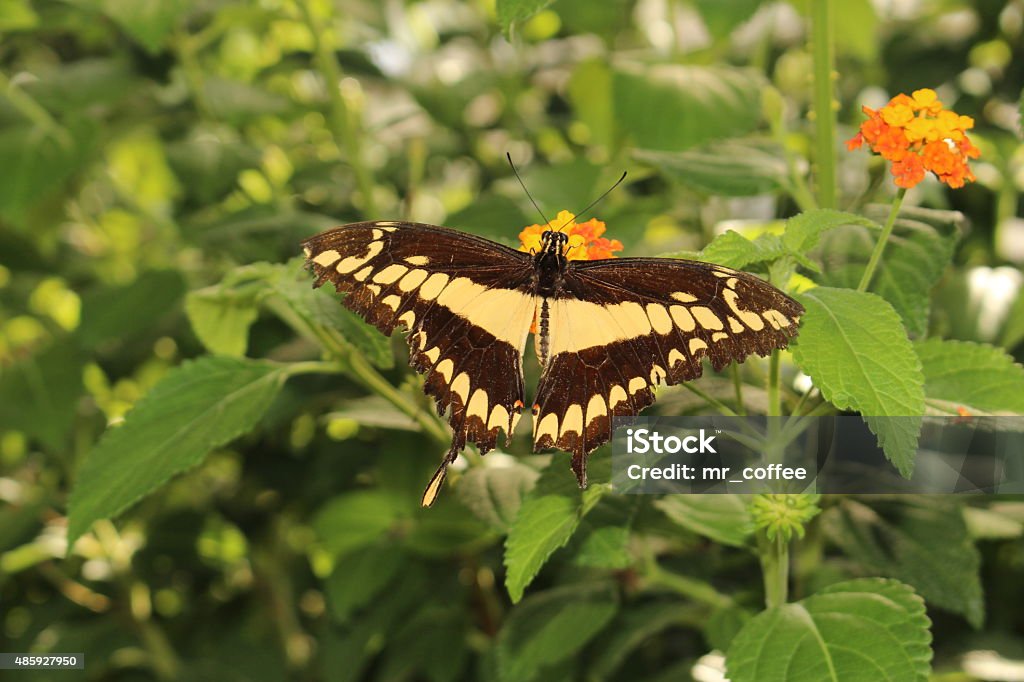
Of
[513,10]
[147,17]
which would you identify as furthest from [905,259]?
[147,17]

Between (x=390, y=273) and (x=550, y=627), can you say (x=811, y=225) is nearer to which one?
(x=390, y=273)

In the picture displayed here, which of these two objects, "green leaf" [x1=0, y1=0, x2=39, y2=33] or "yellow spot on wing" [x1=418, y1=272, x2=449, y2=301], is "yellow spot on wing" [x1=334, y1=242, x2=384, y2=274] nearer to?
"yellow spot on wing" [x1=418, y1=272, x2=449, y2=301]

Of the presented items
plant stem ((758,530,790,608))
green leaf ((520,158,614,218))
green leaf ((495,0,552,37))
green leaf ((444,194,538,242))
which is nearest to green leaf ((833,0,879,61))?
green leaf ((520,158,614,218))

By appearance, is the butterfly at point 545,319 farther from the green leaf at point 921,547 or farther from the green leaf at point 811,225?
the green leaf at point 921,547

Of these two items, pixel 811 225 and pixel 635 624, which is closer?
pixel 811 225

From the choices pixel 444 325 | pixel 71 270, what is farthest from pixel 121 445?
pixel 71 270

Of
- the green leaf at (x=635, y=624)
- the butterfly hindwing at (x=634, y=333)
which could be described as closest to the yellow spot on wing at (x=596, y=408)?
the butterfly hindwing at (x=634, y=333)
